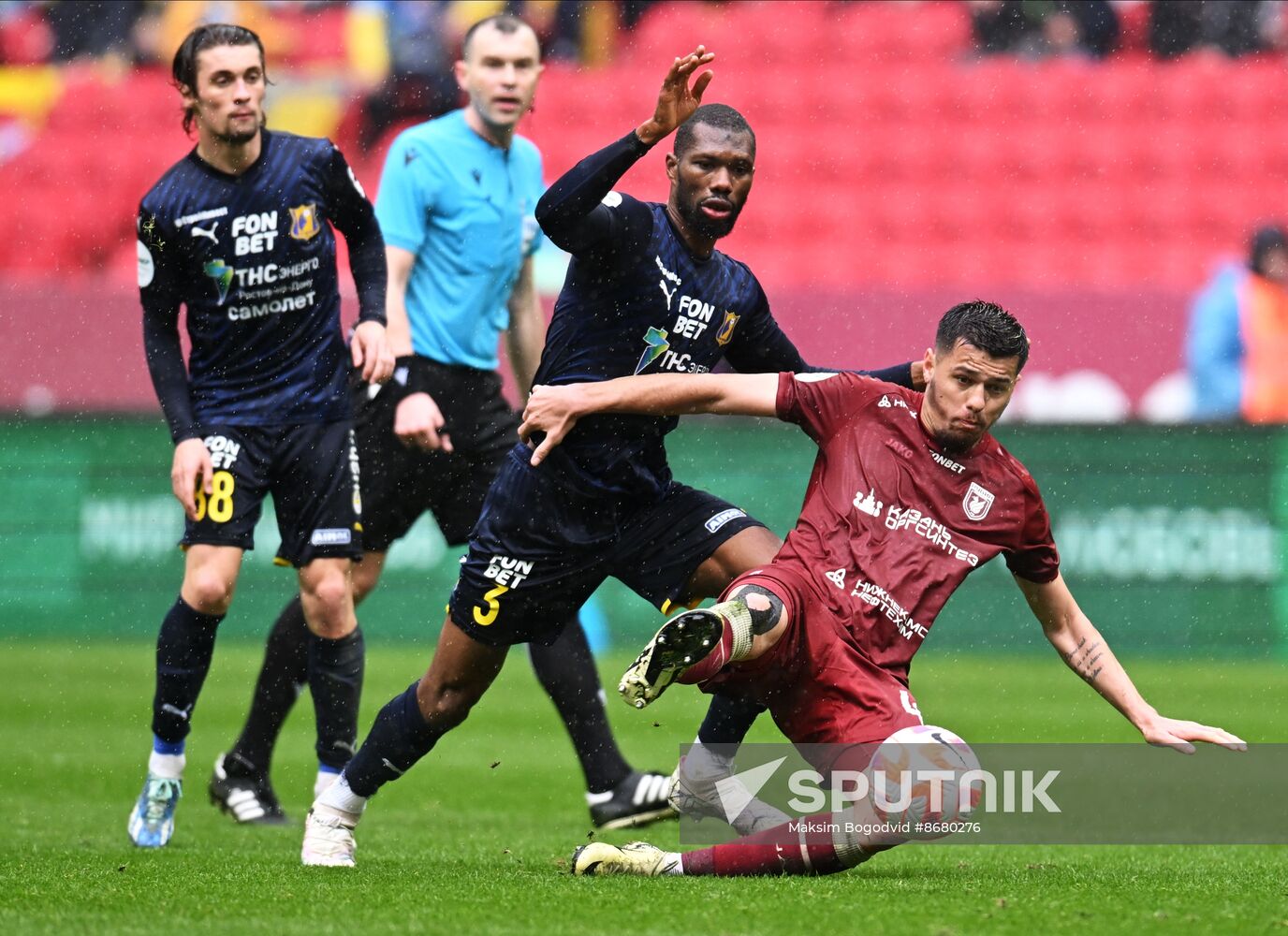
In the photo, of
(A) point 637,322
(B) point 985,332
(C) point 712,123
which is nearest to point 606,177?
(C) point 712,123

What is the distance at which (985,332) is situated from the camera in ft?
14.7

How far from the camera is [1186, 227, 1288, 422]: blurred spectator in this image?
13148 mm

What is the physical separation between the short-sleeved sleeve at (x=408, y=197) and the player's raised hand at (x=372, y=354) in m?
1.11

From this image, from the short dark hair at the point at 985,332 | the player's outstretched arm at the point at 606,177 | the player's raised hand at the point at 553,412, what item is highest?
the player's outstretched arm at the point at 606,177

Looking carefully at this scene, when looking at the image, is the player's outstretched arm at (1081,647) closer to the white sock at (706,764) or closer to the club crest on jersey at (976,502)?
the club crest on jersey at (976,502)

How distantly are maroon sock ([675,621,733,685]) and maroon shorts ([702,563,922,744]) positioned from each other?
0.15 m

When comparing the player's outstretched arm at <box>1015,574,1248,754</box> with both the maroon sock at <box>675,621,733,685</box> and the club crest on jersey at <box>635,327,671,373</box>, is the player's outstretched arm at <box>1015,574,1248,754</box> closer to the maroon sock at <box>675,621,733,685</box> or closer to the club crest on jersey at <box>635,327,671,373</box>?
the maroon sock at <box>675,621,733,685</box>

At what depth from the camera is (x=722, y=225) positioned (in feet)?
15.5

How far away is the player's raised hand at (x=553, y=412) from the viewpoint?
4621mm

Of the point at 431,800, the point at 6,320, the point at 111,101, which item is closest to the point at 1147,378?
the point at 431,800

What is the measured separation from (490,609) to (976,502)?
136 centimetres

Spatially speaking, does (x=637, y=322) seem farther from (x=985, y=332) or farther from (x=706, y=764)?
(x=706, y=764)

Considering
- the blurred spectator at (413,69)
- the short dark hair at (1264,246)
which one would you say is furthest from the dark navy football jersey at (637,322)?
the blurred spectator at (413,69)

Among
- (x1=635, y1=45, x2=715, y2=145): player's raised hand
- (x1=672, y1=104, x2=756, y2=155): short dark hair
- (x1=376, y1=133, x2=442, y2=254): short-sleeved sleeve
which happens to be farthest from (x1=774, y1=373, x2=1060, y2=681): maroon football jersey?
(x1=376, y1=133, x2=442, y2=254): short-sleeved sleeve
